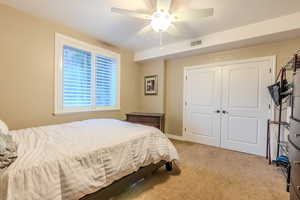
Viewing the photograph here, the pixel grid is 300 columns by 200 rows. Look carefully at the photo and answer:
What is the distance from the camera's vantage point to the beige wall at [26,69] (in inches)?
95.0

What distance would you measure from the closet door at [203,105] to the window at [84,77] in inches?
79.1

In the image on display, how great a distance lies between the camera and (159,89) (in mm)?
4570

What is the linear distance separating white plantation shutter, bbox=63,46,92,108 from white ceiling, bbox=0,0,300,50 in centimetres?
55

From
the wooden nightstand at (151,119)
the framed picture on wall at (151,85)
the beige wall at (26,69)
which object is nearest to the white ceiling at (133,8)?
the beige wall at (26,69)

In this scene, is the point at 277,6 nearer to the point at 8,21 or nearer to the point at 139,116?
the point at 139,116

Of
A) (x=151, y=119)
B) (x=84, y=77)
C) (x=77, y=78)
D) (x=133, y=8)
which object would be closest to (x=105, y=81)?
(x=84, y=77)

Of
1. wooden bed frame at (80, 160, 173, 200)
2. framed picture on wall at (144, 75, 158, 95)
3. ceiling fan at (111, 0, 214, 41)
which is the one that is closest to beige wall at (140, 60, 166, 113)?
framed picture on wall at (144, 75, 158, 95)

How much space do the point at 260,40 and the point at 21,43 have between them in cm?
440

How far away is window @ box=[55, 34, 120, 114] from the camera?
305cm

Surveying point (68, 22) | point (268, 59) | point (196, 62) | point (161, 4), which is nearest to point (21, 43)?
point (68, 22)

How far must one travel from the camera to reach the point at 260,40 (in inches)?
119

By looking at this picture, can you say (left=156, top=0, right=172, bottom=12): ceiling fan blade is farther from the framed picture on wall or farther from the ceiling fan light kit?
the framed picture on wall

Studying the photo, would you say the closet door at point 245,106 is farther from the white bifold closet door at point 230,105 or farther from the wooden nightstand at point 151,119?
the wooden nightstand at point 151,119

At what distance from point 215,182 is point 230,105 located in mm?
2028
